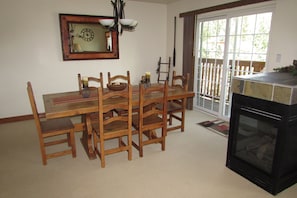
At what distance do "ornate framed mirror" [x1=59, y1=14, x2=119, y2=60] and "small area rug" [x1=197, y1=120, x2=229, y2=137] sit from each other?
259 cm

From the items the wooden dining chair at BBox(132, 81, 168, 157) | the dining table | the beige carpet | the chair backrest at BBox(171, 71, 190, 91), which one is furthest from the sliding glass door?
the wooden dining chair at BBox(132, 81, 168, 157)

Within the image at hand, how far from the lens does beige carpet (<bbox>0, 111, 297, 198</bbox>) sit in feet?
7.08

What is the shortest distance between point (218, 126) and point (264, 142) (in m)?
1.70

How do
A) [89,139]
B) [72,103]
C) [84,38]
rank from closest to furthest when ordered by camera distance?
1. [72,103]
2. [89,139]
3. [84,38]

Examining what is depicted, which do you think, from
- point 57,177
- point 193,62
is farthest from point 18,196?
point 193,62

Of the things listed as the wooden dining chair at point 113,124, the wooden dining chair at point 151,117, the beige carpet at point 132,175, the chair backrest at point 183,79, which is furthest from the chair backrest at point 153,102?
the chair backrest at point 183,79

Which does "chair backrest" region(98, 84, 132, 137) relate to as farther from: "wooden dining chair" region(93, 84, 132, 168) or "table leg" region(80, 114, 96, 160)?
"table leg" region(80, 114, 96, 160)

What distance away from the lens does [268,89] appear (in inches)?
78.5

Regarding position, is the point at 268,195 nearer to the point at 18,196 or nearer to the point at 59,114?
the point at 59,114

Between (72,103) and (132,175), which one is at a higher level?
(72,103)

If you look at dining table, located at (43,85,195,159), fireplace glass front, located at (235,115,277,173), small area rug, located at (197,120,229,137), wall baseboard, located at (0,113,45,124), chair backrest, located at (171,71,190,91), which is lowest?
small area rug, located at (197,120,229,137)

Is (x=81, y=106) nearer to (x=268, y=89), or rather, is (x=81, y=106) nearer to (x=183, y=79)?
(x=183, y=79)

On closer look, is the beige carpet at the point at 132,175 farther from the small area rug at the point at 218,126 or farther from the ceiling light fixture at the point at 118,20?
the ceiling light fixture at the point at 118,20

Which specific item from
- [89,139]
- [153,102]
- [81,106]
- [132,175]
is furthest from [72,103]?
[132,175]
